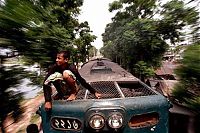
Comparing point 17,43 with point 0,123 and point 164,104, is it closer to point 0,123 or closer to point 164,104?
point 0,123

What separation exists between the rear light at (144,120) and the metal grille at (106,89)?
22.7 inches

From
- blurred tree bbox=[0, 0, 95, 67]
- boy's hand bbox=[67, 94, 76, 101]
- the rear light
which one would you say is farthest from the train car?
blurred tree bbox=[0, 0, 95, 67]

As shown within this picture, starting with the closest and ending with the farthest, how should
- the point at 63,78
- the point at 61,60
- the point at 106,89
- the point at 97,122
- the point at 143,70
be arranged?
the point at 97,122 < the point at 61,60 < the point at 63,78 < the point at 106,89 < the point at 143,70

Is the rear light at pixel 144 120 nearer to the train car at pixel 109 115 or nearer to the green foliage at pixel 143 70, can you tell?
the train car at pixel 109 115

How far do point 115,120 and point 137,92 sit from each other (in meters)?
1.46

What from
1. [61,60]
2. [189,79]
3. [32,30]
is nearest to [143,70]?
[61,60]

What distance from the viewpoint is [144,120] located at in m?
4.19

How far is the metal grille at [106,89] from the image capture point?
184 inches

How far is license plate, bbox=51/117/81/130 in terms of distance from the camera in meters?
4.11

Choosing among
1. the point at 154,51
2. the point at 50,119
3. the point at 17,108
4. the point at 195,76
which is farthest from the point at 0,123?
the point at 154,51

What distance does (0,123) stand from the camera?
277 cm

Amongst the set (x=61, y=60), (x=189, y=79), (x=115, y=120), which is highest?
(x=61, y=60)

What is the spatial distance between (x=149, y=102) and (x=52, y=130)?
164cm

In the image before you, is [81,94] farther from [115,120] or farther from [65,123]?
[115,120]
